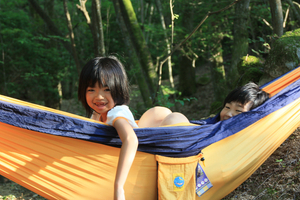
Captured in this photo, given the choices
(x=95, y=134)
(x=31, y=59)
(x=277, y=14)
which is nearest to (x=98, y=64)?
(x=95, y=134)

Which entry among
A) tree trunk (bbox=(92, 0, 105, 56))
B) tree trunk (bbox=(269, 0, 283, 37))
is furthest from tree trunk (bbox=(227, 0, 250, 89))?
tree trunk (bbox=(92, 0, 105, 56))

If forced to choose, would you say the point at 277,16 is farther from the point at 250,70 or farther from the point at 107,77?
the point at 107,77

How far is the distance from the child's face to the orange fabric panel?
2.68 ft

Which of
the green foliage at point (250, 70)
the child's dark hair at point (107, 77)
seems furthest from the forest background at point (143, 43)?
the child's dark hair at point (107, 77)

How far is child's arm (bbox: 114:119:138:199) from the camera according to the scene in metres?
1.08

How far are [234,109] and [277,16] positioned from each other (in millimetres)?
1745

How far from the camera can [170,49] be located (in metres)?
5.77

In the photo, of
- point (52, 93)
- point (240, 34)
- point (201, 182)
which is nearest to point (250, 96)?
point (201, 182)

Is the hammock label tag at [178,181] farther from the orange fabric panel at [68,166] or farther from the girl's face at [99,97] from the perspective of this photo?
the girl's face at [99,97]

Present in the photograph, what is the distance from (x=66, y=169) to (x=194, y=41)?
16.8 ft

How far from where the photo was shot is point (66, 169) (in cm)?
134

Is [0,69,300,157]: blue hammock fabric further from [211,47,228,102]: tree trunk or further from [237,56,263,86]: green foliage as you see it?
[211,47,228,102]: tree trunk

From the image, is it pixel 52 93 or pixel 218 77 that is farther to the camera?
pixel 52 93

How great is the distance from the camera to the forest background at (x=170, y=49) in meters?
2.45
